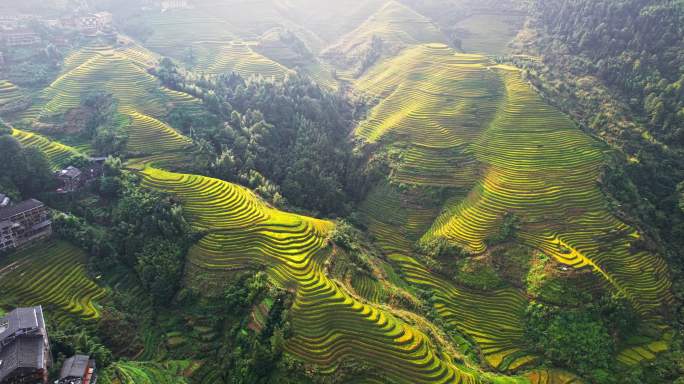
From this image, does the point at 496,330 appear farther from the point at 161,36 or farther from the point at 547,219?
the point at 161,36

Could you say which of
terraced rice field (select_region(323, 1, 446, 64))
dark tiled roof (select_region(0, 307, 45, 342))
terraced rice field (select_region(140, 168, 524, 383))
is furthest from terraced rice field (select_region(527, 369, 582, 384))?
terraced rice field (select_region(323, 1, 446, 64))

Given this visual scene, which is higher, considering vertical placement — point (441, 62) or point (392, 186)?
point (441, 62)

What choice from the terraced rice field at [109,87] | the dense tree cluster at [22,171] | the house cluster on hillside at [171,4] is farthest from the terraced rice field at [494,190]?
the house cluster on hillside at [171,4]

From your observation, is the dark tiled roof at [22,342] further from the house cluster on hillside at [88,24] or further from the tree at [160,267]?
the house cluster on hillside at [88,24]

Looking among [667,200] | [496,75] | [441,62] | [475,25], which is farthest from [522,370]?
[475,25]

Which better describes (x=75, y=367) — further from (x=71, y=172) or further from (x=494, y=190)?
(x=494, y=190)

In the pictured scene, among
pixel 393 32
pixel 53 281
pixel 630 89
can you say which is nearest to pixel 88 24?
pixel 393 32

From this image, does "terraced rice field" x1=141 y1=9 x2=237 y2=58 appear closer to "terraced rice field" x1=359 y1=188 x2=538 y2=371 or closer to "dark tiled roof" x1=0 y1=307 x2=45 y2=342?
"terraced rice field" x1=359 y1=188 x2=538 y2=371
